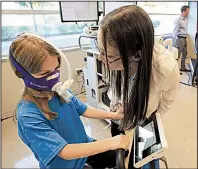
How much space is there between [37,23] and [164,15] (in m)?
2.97

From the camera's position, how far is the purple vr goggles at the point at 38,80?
28.3 inches

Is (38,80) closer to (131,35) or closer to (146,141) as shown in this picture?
(131,35)

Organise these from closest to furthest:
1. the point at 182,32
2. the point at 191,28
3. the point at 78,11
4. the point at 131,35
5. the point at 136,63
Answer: the point at 131,35 → the point at 136,63 → the point at 78,11 → the point at 182,32 → the point at 191,28

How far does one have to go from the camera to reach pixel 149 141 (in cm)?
75

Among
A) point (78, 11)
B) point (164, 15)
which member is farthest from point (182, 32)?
point (78, 11)

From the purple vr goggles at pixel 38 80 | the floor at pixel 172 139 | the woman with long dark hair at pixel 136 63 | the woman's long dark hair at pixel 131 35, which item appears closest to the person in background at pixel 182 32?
the floor at pixel 172 139

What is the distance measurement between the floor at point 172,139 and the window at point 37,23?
3.70 feet

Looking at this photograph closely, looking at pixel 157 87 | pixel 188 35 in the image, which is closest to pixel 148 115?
pixel 157 87

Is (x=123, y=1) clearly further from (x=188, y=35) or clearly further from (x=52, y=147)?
(x=188, y=35)

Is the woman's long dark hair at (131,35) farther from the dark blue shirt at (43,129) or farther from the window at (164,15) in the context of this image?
the window at (164,15)

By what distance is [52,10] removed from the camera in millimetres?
2527

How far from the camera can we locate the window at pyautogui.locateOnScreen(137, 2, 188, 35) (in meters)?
3.74

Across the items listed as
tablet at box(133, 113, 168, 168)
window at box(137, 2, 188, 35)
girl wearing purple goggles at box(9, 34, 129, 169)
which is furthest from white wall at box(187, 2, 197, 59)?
girl wearing purple goggles at box(9, 34, 129, 169)

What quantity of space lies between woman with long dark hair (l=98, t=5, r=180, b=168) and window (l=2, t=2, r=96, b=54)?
1907 millimetres
